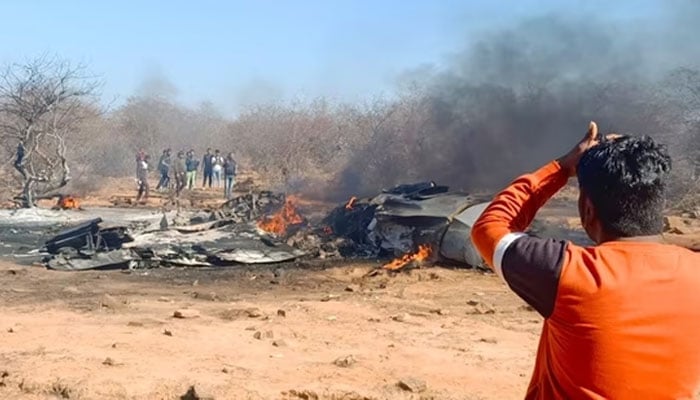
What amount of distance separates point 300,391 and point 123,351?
1897 mm

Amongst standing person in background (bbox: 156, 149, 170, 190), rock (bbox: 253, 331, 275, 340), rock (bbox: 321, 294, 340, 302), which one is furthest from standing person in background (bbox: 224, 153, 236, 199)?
rock (bbox: 253, 331, 275, 340)

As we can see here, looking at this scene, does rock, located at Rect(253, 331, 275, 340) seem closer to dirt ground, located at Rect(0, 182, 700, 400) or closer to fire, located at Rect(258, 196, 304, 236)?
dirt ground, located at Rect(0, 182, 700, 400)

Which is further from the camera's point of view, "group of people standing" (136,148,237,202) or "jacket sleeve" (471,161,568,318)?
"group of people standing" (136,148,237,202)

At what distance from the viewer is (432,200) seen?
12961mm

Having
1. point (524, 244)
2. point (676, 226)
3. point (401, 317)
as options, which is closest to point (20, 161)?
point (401, 317)

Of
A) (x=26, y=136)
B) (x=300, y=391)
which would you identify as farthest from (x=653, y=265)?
(x=26, y=136)

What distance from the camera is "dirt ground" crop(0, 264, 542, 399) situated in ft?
18.2

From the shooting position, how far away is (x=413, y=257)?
12312 millimetres

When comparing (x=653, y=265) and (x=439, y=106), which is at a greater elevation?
(x=439, y=106)

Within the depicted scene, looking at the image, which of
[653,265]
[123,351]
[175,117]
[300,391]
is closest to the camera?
[653,265]

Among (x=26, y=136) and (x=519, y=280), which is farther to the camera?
(x=26, y=136)

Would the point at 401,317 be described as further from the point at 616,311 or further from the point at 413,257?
the point at 616,311

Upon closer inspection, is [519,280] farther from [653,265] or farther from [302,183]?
[302,183]

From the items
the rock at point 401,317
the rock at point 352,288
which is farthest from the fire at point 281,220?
the rock at point 401,317
